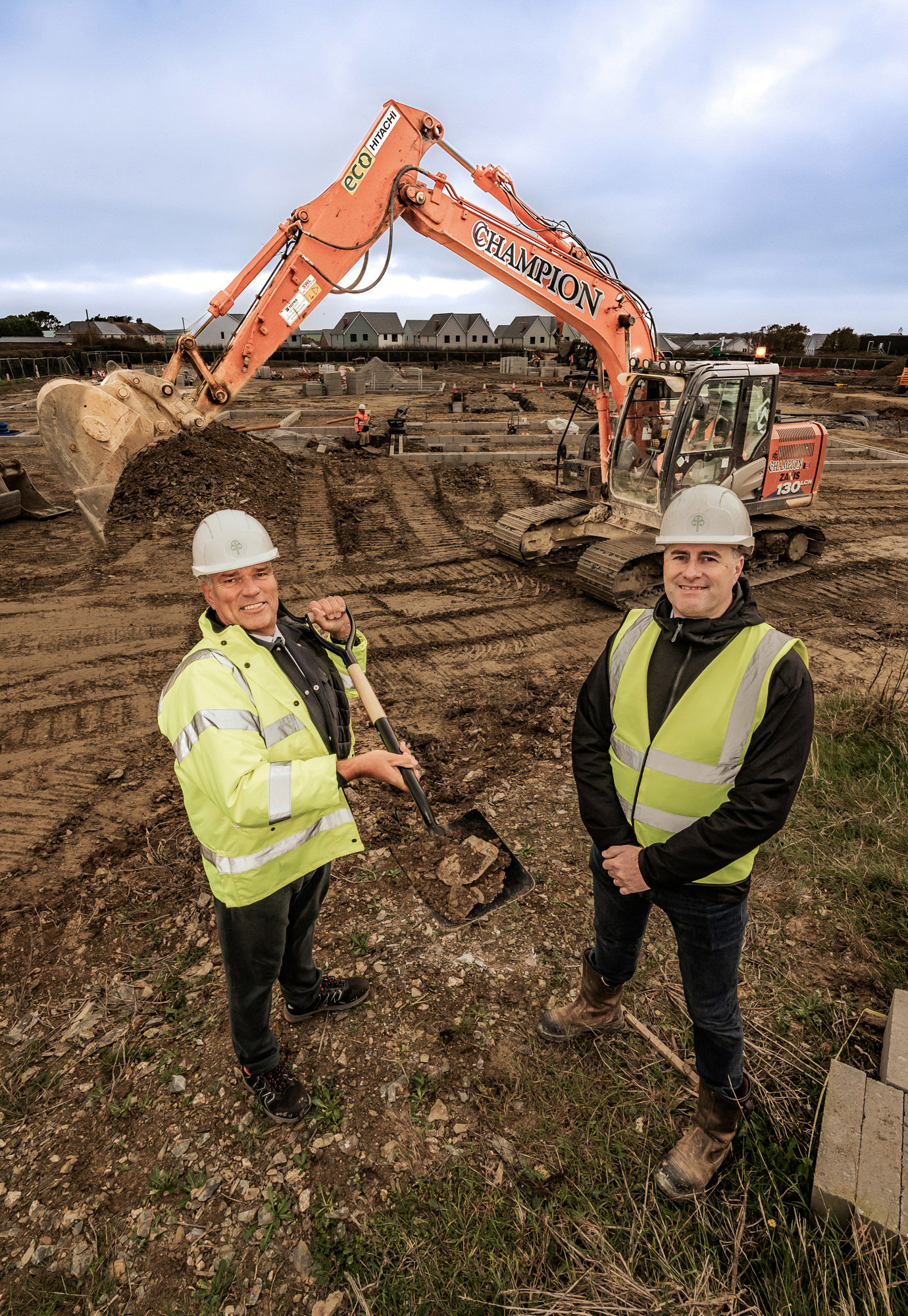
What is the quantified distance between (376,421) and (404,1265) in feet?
64.6

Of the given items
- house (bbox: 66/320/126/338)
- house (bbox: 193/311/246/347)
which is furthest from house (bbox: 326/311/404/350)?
house (bbox: 66/320/126/338)

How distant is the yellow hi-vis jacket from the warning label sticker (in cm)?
717

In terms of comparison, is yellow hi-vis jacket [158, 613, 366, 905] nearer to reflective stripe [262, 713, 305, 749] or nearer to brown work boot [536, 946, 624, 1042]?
reflective stripe [262, 713, 305, 749]

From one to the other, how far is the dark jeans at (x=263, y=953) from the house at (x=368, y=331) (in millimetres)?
66863

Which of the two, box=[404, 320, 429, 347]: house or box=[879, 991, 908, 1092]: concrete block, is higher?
box=[404, 320, 429, 347]: house

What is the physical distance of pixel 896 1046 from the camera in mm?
2758

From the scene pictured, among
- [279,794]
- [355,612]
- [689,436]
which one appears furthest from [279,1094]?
[689,436]

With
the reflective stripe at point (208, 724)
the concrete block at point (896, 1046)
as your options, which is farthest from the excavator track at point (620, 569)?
the reflective stripe at point (208, 724)

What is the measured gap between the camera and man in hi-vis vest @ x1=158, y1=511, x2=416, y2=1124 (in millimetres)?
2113

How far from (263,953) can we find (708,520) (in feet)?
7.06

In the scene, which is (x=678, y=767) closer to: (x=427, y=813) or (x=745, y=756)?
(x=745, y=756)

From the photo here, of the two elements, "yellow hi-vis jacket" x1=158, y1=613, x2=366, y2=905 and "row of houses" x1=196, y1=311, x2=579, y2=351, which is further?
"row of houses" x1=196, y1=311, x2=579, y2=351

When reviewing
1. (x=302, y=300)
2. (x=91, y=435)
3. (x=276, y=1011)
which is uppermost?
(x=302, y=300)

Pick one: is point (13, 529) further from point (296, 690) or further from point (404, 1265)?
point (404, 1265)
